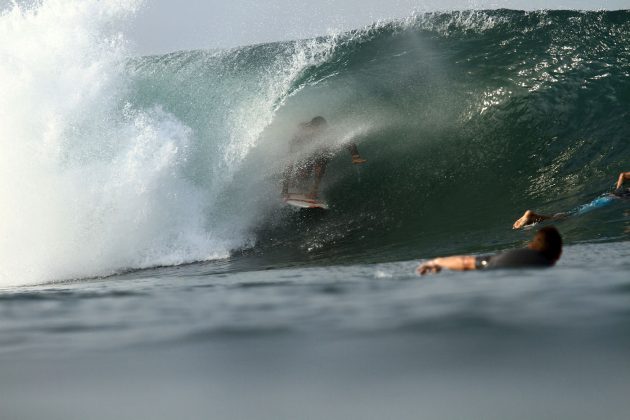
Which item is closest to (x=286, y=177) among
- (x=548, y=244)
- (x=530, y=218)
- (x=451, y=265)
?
(x=530, y=218)

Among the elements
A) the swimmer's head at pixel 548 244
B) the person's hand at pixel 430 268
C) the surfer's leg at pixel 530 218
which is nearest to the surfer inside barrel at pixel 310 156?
the surfer's leg at pixel 530 218

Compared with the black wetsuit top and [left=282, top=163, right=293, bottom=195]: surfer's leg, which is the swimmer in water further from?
the black wetsuit top

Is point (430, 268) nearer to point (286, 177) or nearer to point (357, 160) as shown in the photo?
point (357, 160)

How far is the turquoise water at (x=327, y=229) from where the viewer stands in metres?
2.19

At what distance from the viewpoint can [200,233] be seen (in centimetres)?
1037

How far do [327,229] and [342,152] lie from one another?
6.52ft

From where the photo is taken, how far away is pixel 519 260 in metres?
4.53

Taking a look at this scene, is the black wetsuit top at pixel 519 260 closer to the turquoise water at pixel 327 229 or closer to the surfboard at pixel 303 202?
the turquoise water at pixel 327 229

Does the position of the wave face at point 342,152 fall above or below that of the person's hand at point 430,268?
above

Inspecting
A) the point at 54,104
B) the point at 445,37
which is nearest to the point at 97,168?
the point at 54,104

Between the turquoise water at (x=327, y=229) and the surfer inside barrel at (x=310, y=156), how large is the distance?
21 cm

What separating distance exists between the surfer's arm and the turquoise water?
0.23m

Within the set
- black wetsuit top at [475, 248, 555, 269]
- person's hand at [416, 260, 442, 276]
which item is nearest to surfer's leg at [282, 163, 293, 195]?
person's hand at [416, 260, 442, 276]

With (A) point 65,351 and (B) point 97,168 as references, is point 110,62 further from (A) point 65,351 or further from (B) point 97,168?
(A) point 65,351
